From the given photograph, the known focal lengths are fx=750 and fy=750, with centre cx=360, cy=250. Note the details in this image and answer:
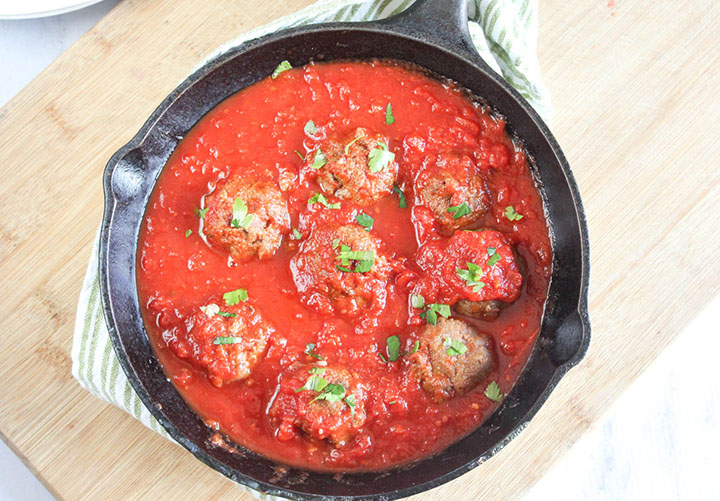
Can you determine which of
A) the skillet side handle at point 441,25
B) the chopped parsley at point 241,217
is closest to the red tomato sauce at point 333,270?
the chopped parsley at point 241,217

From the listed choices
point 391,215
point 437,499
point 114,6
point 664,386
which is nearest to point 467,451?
point 437,499

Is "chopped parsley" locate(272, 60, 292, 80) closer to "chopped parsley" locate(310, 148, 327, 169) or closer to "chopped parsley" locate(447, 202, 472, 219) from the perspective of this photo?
"chopped parsley" locate(310, 148, 327, 169)

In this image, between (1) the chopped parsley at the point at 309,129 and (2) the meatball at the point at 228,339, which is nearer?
(2) the meatball at the point at 228,339

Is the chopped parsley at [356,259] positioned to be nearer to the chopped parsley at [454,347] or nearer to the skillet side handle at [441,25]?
the chopped parsley at [454,347]

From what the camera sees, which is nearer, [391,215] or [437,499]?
[391,215]

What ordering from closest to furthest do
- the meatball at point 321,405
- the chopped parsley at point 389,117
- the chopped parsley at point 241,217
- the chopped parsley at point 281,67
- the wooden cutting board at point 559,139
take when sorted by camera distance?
1. the meatball at point 321,405
2. the chopped parsley at point 241,217
3. the chopped parsley at point 389,117
4. the chopped parsley at point 281,67
5. the wooden cutting board at point 559,139

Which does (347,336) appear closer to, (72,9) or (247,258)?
(247,258)
